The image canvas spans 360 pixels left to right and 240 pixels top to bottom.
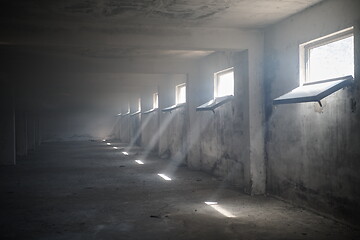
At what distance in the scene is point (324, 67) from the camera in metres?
7.14

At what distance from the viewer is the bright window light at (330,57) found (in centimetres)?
648

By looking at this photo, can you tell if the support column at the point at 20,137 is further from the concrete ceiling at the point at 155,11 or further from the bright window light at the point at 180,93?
the concrete ceiling at the point at 155,11

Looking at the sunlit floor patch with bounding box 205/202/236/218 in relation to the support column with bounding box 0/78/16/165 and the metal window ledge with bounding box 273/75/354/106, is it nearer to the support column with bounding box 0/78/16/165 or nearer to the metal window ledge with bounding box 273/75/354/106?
the metal window ledge with bounding box 273/75/354/106

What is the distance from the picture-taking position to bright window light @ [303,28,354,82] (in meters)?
6.48

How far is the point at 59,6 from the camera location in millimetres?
6910

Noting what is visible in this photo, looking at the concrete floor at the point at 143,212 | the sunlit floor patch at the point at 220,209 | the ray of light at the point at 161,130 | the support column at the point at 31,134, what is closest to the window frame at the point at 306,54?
the concrete floor at the point at 143,212

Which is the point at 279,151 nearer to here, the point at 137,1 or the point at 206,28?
the point at 206,28

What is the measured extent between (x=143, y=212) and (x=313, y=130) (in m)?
3.67

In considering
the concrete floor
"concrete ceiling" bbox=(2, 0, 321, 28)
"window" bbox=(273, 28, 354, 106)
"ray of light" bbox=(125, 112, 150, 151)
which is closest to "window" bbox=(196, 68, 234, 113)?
the concrete floor

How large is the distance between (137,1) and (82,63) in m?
6.89

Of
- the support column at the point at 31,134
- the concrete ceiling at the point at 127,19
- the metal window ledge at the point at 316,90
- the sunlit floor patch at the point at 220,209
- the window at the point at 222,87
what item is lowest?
the sunlit floor patch at the point at 220,209

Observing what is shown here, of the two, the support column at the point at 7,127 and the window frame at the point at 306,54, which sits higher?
the window frame at the point at 306,54

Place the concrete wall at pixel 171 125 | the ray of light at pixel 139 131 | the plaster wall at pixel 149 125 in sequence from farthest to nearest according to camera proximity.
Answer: the ray of light at pixel 139 131, the plaster wall at pixel 149 125, the concrete wall at pixel 171 125

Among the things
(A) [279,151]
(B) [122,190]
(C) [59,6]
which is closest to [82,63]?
(B) [122,190]
